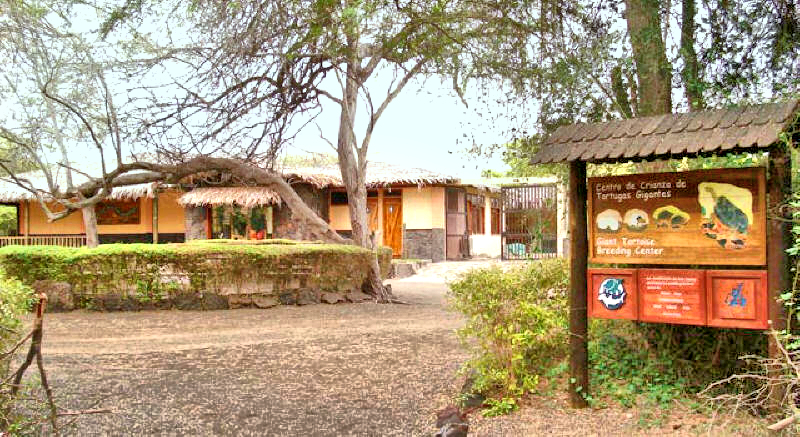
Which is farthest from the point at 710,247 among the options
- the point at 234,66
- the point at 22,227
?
the point at 22,227

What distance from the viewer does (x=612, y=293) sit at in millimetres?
5156

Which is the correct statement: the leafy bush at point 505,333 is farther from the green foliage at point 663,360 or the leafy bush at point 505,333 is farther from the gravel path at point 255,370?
the gravel path at point 255,370

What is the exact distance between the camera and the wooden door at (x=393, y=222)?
81.4ft

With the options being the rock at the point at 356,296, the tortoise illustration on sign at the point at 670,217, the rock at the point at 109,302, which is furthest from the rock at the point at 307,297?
the tortoise illustration on sign at the point at 670,217

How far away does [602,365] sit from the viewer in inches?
226

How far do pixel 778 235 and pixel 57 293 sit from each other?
462 inches

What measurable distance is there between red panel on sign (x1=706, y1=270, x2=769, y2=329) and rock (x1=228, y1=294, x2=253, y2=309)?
9659 millimetres

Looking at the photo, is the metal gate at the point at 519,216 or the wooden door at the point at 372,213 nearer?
the metal gate at the point at 519,216

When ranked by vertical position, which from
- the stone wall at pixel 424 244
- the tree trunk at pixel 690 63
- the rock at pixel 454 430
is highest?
the tree trunk at pixel 690 63

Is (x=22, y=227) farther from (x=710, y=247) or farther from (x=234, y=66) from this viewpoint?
(x=710, y=247)

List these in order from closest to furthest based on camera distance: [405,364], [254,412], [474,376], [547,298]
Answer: [254,412]
[474,376]
[547,298]
[405,364]

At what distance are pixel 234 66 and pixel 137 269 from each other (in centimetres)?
575

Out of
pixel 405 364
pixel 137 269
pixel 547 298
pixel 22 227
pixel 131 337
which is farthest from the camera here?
pixel 22 227

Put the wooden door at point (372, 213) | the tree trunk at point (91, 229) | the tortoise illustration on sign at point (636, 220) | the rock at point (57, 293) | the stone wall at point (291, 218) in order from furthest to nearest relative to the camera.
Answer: the wooden door at point (372, 213) → the stone wall at point (291, 218) → the tree trunk at point (91, 229) → the rock at point (57, 293) → the tortoise illustration on sign at point (636, 220)
